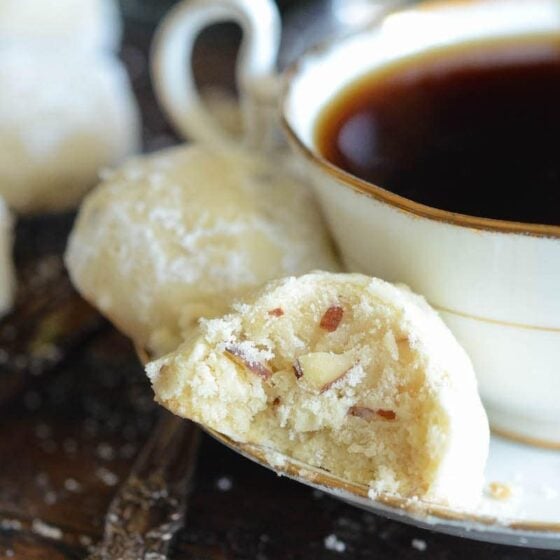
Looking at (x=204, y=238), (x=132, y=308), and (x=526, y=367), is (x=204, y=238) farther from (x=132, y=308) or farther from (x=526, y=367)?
(x=526, y=367)

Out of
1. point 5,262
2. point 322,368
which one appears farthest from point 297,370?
point 5,262

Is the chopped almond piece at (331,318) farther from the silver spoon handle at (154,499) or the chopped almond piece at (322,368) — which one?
the silver spoon handle at (154,499)

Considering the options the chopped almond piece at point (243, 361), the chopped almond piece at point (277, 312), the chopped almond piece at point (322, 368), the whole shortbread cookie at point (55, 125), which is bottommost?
the chopped almond piece at point (243, 361)

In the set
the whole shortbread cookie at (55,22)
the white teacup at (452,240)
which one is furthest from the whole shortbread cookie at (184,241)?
the whole shortbread cookie at (55,22)

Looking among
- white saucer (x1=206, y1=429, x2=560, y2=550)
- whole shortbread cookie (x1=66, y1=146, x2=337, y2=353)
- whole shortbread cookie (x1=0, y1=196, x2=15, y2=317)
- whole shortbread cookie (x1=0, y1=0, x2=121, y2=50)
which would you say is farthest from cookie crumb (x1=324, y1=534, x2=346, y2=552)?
whole shortbread cookie (x1=0, y1=0, x2=121, y2=50)

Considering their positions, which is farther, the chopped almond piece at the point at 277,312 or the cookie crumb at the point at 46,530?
the cookie crumb at the point at 46,530

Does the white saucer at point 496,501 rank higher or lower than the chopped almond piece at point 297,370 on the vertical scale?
lower
